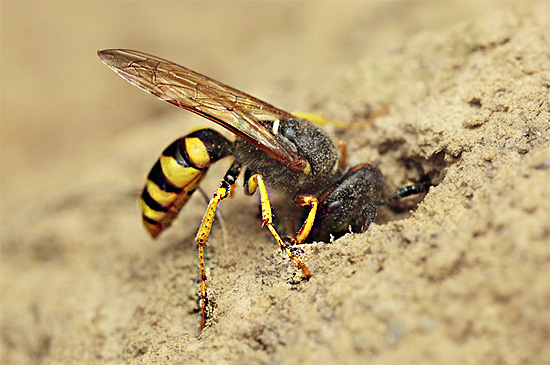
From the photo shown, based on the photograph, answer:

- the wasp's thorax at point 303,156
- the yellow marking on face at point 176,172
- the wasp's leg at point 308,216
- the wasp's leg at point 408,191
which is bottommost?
the wasp's leg at point 408,191

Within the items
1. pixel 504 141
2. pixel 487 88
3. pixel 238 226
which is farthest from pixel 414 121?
pixel 238 226

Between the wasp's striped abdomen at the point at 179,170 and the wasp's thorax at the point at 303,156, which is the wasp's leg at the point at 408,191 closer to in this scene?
the wasp's thorax at the point at 303,156

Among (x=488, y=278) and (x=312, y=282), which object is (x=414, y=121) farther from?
(x=488, y=278)

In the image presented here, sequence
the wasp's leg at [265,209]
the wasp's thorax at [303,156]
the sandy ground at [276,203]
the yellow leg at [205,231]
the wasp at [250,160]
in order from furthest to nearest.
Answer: the wasp's thorax at [303,156] → the wasp at [250,160] → the yellow leg at [205,231] → the wasp's leg at [265,209] → the sandy ground at [276,203]

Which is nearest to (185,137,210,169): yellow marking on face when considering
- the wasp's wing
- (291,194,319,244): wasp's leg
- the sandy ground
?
the wasp's wing

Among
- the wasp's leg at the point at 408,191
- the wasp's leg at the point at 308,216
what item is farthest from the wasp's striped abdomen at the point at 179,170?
the wasp's leg at the point at 408,191

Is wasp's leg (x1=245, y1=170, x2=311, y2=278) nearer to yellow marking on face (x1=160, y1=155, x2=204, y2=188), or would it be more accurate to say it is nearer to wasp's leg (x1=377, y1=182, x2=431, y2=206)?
yellow marking on face (x1=160, y1=155, x2=204, y2=188)

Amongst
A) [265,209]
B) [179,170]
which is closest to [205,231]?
[265,209]

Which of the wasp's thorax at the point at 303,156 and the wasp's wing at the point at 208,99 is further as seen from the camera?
the wasp's thorax at the point at 303,156
